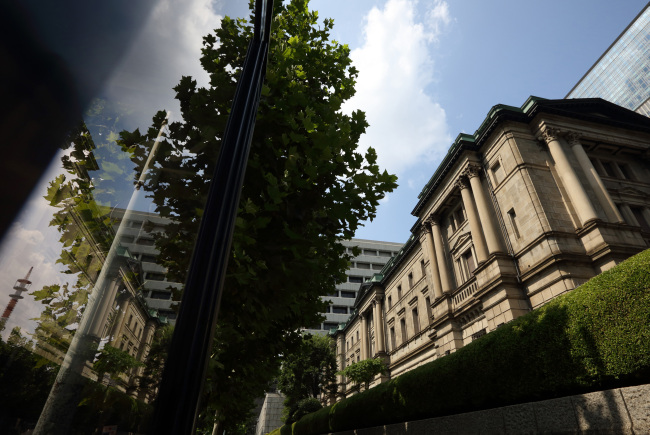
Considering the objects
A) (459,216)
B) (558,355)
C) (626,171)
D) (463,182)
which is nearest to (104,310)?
(558,355)

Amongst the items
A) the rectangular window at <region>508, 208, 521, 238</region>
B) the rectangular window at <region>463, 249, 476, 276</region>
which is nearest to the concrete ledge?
the rectangular window at <region>508, 208, 521, 238</region>

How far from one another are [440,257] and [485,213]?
5.73 m

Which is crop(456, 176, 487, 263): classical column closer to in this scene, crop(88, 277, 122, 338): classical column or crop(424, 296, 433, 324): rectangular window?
crop(424, 296, 433, 324): rectangular window

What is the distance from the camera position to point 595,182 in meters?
17.2

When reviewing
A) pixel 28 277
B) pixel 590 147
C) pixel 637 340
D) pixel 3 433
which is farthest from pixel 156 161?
pixel 590 147

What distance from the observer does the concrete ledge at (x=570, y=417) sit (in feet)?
16.0

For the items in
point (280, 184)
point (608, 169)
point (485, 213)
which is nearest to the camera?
point (280, 184)

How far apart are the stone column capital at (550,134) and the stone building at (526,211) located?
0.05 meters

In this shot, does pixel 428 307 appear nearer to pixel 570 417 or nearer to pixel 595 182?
pixel 595 182

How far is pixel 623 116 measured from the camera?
22094mm

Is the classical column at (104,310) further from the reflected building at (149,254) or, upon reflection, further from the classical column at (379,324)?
the classical column at (379,324)

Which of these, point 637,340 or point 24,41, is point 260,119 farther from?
point 637,340

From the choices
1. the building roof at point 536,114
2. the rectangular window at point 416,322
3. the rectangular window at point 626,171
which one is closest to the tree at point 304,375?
the rectangular window at point 416,322

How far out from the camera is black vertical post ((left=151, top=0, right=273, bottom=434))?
0.84 metres
